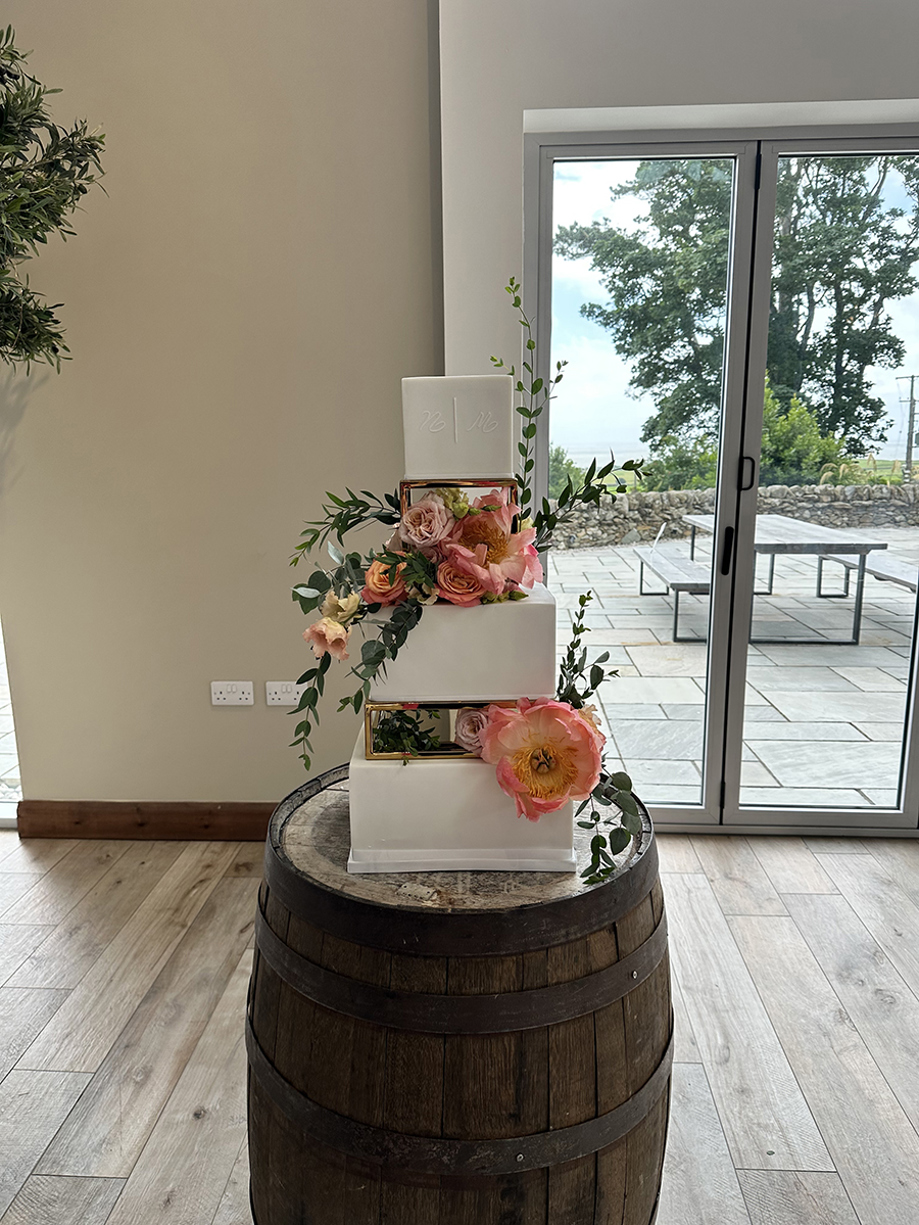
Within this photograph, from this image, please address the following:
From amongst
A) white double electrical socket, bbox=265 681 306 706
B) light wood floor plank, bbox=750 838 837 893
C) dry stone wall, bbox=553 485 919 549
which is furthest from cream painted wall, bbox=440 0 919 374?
light wood floor plank, bbox=750 838 837 893

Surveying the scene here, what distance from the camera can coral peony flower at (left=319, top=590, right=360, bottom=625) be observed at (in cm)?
118

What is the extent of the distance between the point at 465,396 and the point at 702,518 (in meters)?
1.89

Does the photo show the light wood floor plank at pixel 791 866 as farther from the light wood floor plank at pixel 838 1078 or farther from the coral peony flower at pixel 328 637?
the coral peony flower at pixel 328 637

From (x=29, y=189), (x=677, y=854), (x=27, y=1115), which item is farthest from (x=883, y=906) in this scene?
(x=29, y=189)

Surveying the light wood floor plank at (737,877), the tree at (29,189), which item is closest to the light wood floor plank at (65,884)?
the tree at (29,189)

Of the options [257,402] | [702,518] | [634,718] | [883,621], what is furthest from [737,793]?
[257,402]

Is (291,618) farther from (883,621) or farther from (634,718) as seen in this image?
(883,621)

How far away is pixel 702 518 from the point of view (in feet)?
9.56

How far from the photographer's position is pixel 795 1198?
1628 millimetres

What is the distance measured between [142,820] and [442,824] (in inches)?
83.9

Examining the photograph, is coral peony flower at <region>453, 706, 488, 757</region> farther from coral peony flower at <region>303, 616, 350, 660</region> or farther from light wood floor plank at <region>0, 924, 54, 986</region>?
light wood floor plank at <region>0, 924, 54, 986</region>

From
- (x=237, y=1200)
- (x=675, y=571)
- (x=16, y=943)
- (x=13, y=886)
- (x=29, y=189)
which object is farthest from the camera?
(x=675, y=571)

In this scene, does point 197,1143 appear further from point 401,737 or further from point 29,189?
point 29,189

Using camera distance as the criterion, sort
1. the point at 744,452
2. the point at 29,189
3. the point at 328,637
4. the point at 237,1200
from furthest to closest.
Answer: the point at 744,452, the point at 29,189, the point at 237,1200, the point at 328,637
